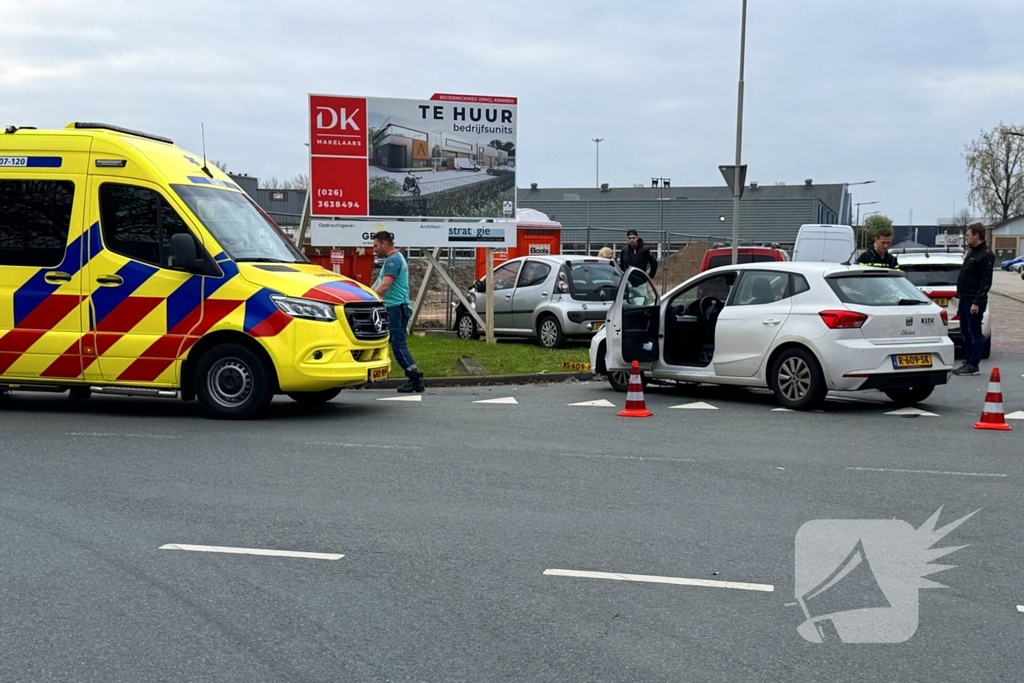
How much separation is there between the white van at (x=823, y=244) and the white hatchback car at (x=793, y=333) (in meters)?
17.1

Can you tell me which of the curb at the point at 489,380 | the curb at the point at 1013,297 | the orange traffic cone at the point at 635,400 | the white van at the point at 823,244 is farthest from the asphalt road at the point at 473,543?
the curb at the point at 1013,297

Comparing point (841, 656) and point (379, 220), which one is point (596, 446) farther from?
point (379, 220)

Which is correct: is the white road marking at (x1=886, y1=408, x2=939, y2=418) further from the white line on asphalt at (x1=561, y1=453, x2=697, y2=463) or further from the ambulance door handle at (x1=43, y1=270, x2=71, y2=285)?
the ambulance door handle at (x1=43, y1=270, x2=71, y2=285)

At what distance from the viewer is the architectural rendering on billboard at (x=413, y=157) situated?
18641mm

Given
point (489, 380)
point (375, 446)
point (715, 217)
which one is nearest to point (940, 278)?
point (489, 380)

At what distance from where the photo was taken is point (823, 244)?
97.7 feet

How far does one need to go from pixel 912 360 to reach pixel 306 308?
19.7 ft

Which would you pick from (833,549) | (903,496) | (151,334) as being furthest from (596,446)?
(151,334)

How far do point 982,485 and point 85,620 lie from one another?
579 centimetres

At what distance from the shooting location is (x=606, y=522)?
6.74 metres

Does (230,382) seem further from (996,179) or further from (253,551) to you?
(996,179)

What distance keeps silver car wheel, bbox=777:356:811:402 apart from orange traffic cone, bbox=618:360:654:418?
4.83 feet

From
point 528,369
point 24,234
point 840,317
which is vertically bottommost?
point 528,369

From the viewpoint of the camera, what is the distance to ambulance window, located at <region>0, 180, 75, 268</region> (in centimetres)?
1121
